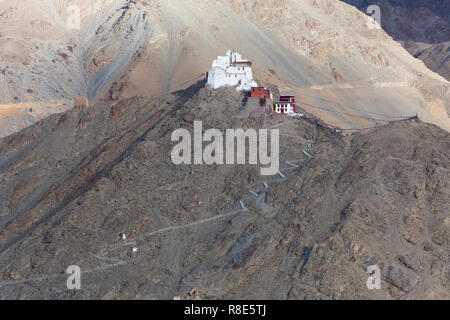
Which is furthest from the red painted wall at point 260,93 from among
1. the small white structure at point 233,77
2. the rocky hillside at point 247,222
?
the rocky hillside at point 247,222

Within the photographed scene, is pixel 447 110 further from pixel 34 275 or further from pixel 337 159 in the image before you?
pixel 34 275

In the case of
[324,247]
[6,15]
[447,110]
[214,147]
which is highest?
[6,15]

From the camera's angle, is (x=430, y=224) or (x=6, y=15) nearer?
(x=430, y=224)

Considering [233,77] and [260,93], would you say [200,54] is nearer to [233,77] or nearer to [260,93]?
[233,77]

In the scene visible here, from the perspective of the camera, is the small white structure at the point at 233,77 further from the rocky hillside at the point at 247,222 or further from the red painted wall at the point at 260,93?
the rocky hillside at the point at 247,222
